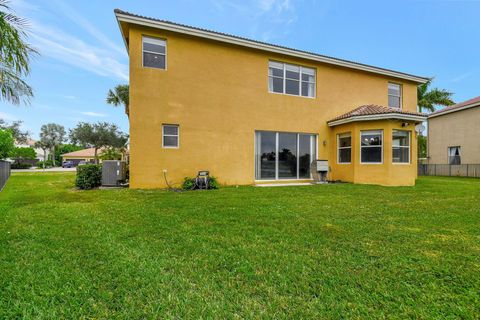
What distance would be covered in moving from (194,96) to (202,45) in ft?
7.96

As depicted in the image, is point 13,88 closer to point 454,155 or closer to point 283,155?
point 283,155

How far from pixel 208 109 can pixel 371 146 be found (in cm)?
850

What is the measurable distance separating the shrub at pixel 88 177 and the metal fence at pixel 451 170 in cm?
2652

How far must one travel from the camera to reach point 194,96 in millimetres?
11312

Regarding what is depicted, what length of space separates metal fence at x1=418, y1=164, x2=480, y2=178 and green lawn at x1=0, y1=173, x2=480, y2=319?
18.5 m

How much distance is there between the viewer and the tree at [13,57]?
437 centimetres

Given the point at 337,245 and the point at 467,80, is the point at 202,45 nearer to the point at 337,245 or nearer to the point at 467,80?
the point at 337,245

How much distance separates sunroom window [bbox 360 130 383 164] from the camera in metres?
12.2

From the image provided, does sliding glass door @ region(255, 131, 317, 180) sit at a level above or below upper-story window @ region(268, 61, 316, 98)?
below

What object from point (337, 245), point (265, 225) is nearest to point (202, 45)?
point (265, 225)

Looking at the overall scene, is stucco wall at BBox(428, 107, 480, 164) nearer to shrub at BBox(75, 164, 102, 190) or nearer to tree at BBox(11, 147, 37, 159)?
shrub at BBox(75, 164, 102, 190)

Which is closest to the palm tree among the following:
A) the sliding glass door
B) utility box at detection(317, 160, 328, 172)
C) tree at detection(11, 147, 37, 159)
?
the sliding glass door

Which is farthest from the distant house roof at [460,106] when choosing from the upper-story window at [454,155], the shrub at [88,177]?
the shrub at [88,177]

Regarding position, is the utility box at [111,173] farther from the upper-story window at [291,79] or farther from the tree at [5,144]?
the tree at [5,144]
